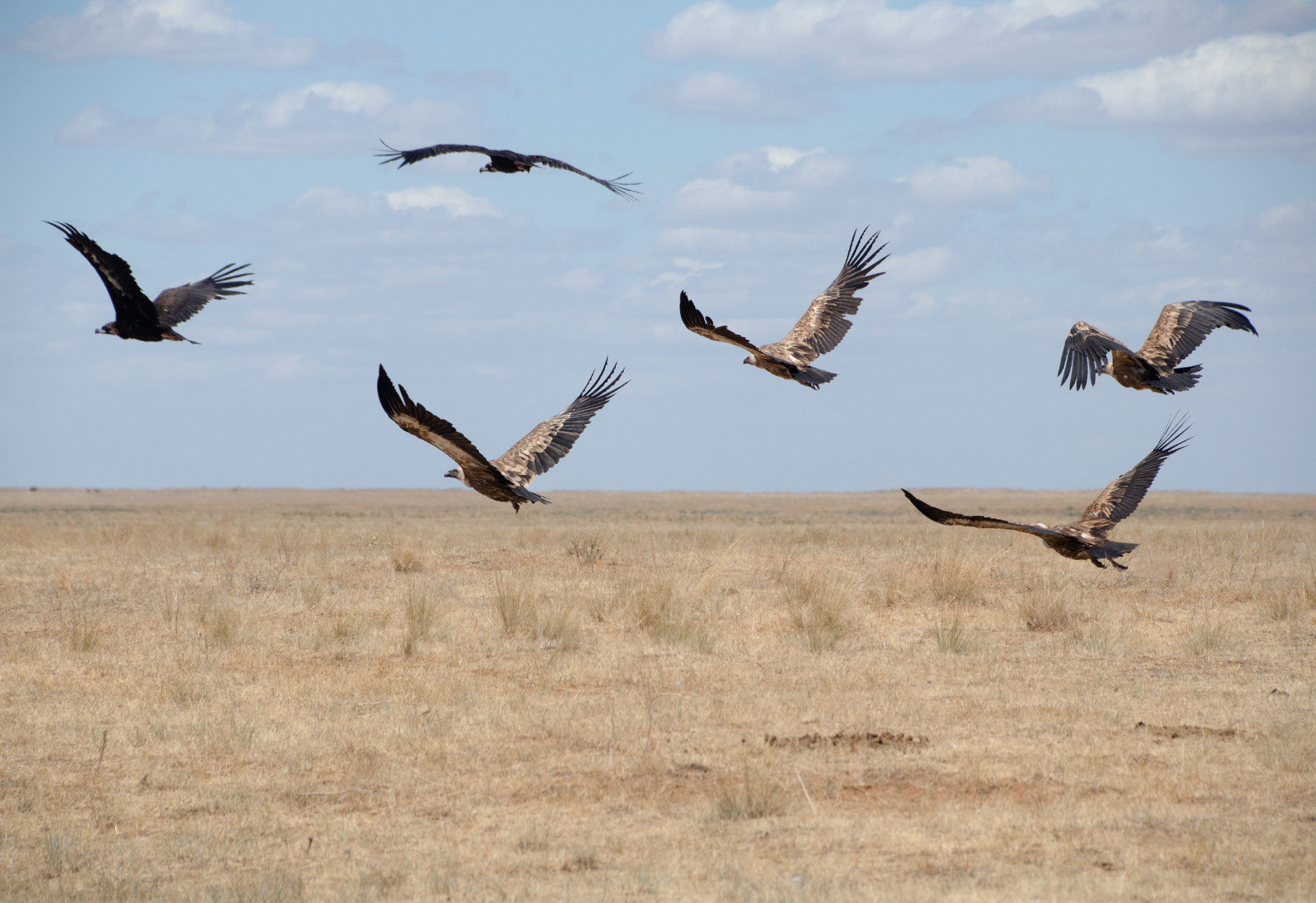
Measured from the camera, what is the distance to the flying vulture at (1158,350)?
1021cm

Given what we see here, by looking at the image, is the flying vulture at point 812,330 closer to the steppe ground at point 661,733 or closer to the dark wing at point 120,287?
the steppe ground at point 661,733

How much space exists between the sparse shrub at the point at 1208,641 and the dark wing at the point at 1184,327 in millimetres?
3405

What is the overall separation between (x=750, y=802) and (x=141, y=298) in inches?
333

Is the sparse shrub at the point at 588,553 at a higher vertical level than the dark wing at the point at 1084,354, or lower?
lower

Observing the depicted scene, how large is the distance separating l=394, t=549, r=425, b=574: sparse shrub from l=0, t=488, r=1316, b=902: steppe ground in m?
0.12

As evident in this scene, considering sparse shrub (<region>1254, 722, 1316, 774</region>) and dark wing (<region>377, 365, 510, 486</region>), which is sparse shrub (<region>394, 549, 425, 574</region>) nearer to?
dark wing (<region>377, 365, 510, 486</region>)

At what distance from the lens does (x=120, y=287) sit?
40.4 feet

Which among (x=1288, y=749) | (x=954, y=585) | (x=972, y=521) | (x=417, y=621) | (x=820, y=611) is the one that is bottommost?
(x=1288, y=749)

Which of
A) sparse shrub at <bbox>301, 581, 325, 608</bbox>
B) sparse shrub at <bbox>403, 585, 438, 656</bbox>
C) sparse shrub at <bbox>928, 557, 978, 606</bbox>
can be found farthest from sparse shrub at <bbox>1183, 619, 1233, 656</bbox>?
sparse shrub at <bbox>301, 581, 325, 608</bbox>

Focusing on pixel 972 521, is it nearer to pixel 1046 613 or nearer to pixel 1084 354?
pixel 1084 354

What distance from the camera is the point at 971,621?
14859mm

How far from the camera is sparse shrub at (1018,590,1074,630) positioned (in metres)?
14.1

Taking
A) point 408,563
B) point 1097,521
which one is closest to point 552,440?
point 1097,521

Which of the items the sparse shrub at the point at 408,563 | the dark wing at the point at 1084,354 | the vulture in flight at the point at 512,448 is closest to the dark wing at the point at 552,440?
the vulture in flight at the point at 512,448
